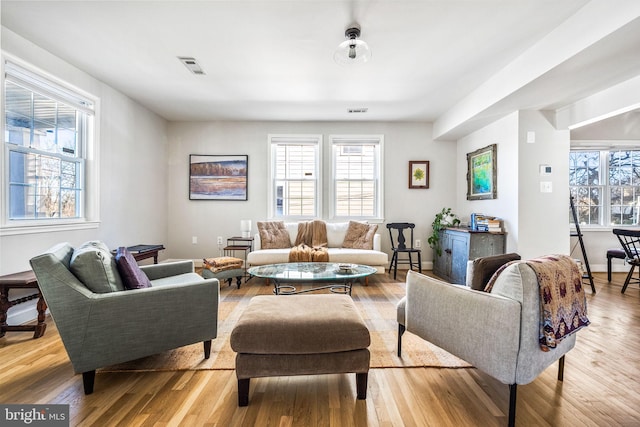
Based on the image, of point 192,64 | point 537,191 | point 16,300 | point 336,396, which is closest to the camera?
point 336,396

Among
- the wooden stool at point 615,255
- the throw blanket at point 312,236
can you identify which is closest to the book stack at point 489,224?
the wooden stool at point 615,255

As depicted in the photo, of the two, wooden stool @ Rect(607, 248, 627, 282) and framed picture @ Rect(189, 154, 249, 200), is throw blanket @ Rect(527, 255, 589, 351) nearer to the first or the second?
wooden stool @ Rect(607, 248, 627, 282)

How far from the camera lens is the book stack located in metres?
3.87

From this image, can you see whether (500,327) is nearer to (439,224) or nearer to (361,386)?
(361,386)

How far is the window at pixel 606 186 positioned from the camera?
16.3 ft

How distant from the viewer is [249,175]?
5.30 meters

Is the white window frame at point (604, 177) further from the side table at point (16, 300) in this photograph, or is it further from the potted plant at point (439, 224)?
the side table at point (16, 300)

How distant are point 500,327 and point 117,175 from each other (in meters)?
4.43

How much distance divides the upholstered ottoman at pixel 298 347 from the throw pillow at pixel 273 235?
2962mm

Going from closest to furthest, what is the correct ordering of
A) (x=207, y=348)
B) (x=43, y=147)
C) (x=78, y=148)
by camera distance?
(x=207, y=348) < (x=43, y=147) < (x=78, y=148)

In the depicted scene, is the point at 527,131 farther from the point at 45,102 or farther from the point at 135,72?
the point at 45,102

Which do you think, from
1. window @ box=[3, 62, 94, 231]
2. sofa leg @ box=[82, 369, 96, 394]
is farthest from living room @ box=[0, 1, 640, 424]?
sofa leg @ box=[82, 369, 96, 394]

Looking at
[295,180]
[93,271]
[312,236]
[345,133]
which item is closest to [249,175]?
[295,180]

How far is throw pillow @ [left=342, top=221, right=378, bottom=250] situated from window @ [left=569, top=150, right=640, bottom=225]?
3.50 meters
